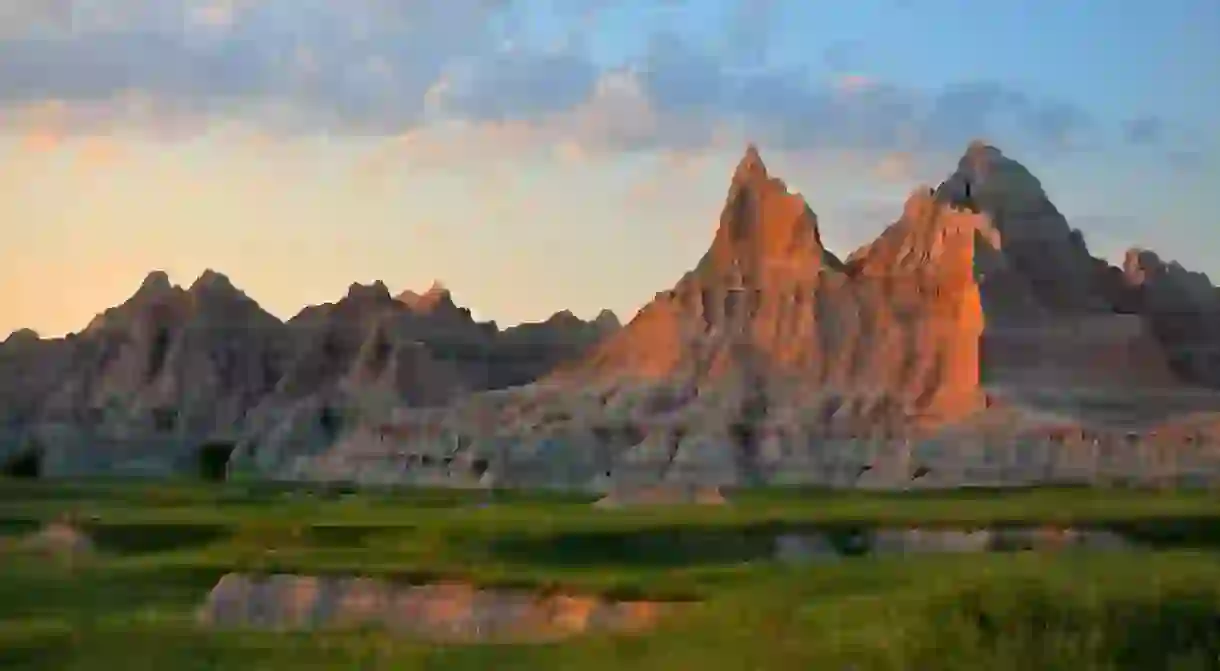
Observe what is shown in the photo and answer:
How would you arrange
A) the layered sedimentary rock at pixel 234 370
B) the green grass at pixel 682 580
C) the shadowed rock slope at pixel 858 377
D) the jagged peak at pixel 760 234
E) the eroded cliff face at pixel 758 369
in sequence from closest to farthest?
1. the green grass at pixel 682 580
2. the shadowed rock slope at pixel 858 377
3. the eroded cliff face at pixel 758 369
4. the jagged peak at pixel 760 234
5. the layered sedimentary rock at pixel 234 370

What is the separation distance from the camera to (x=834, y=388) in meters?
102

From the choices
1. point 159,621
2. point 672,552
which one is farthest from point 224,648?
point 672,552

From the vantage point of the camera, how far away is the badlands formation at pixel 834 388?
87750 millimetres

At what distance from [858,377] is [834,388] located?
1.81 m

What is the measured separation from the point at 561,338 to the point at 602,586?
138m

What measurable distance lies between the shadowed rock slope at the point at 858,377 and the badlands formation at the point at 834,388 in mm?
175

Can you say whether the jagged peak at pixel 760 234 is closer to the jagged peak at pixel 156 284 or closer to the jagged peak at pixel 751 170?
the jagged peak at pixel 751 170

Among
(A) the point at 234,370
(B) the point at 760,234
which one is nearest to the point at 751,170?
(B) the point at 760,234

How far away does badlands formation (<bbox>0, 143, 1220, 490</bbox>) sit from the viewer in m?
87.8

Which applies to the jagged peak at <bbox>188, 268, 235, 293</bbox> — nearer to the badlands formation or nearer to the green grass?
the badlands formation

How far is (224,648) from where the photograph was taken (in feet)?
114

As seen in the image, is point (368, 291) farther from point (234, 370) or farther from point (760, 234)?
point (760, 234)

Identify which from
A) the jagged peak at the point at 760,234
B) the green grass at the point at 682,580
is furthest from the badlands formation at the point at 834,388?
the green grass at the point at 682,580

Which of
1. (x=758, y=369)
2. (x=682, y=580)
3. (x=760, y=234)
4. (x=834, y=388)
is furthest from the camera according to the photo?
(x=760, y=234)
